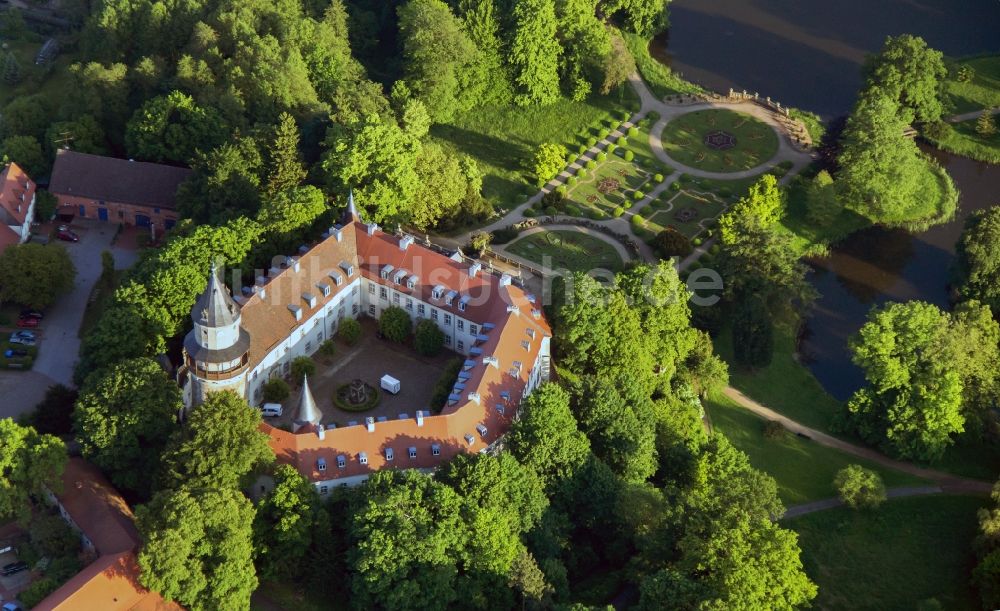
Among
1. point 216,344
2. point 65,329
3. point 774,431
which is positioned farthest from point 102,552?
point 774,431

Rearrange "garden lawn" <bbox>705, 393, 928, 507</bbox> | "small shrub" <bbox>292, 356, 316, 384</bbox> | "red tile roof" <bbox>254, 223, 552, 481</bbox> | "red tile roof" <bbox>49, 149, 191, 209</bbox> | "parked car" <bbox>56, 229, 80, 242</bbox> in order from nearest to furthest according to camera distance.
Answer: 1. "red tile roof" <bbox>254, 223, 552, 481</bbox>
2. "small shrub" <bbox>292, 356, 316, 384</bbox>
3. "garden lawn" <bbox>705, 393, 928, 507</bbox>
4. "parked car" <bbox>56, 229, 80, 242</bbox>
5. "red tile roof" <bbox>49, 149, 191, 209</bbox>

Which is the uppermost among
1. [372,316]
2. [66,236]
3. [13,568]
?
[13,568]

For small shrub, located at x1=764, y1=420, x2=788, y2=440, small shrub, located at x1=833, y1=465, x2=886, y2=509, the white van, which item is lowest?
small shrub, located at x1=764, y1=420, x2=788, y2=440

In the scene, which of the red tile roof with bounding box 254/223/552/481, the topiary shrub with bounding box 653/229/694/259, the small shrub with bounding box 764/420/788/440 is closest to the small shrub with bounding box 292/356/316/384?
the red tile roof with bounding box 254/223/552/481

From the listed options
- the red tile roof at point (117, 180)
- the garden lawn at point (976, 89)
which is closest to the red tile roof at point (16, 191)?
the red tile roof at point (117, 180)

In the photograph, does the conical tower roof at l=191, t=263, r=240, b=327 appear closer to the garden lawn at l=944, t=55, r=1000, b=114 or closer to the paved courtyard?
the paved courtyard

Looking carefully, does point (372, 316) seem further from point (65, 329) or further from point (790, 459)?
point (790, 459)

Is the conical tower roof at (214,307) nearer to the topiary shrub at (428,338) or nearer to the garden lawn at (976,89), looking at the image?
the topiary shrub at (428,338)
